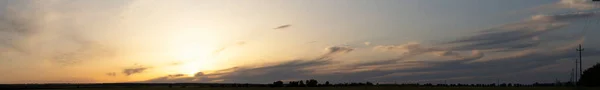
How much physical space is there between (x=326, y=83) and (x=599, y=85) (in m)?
81.9

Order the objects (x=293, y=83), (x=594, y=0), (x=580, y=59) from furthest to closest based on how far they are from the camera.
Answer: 1. (x=293, y=83)
2. (x=580, y=59)
3. (x=594, y=0)

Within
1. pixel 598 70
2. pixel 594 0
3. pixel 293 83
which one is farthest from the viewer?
pixel 293 83

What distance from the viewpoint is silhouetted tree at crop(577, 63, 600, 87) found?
123688 millimetres

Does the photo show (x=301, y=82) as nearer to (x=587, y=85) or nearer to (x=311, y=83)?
(x=311, y=83)

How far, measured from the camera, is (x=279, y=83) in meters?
185

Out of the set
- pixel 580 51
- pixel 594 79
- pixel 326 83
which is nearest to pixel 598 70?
pixel 594 79

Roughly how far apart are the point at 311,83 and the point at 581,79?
257 ft

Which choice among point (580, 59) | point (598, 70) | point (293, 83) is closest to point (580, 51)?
point (580, 59)

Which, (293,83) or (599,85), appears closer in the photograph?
(599,85)

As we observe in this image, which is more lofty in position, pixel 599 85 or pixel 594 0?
pixel 594 0

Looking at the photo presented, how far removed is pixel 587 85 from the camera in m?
126

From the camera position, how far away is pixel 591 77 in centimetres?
12556

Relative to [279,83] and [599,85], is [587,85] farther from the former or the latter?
[279,83]

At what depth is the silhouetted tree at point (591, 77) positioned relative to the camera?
124 metres
